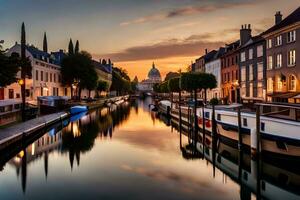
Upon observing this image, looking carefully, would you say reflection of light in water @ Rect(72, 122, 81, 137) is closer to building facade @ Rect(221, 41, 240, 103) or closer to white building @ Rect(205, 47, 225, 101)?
building facade @ Rect(221, 41, 240, 103)

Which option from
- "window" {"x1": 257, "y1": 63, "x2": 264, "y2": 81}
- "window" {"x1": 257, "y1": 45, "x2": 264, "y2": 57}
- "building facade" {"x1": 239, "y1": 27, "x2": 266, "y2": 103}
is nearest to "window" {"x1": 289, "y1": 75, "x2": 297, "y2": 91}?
"building facade" {"x1": 239, "y1": 27, "x2": 266, "y2": 103}

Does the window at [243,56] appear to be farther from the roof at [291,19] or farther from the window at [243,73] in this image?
the roof at [291,19]

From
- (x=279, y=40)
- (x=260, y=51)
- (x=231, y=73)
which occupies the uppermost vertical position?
(x=279, y=40)

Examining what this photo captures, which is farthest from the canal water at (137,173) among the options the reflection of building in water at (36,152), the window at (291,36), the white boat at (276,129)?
the window at (291,36)

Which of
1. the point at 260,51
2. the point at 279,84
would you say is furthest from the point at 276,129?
the point at 260,51

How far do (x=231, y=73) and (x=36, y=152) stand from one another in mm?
45571

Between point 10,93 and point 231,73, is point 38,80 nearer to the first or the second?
point 10,93

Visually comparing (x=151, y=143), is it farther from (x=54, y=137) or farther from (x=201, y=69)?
(x=201, y=69)

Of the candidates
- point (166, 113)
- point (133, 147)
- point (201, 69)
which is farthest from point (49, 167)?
point (201, 69)

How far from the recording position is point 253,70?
53.1 meters

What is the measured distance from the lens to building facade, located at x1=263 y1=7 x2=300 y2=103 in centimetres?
4038

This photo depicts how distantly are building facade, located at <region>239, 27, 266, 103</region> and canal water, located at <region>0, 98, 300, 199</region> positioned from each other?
2230 centimetres

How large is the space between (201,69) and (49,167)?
7688 cm

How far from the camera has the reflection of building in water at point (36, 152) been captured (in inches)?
846
